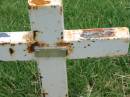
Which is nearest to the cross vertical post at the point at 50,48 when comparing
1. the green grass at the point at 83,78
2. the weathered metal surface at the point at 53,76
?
the weathered metal surface at the point at 53,76

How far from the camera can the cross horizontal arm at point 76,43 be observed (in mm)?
1626

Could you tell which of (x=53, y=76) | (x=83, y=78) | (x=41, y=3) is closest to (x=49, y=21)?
(x=41, y=3)

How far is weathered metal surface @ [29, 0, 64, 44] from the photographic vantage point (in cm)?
153

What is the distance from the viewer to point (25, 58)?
169 cm

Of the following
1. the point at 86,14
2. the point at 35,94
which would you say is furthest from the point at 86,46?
the point at 86,14

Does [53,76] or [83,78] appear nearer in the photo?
[53,76]

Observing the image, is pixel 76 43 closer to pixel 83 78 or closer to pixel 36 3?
pixel 36 3

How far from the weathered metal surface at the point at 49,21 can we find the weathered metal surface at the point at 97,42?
0.06 metres

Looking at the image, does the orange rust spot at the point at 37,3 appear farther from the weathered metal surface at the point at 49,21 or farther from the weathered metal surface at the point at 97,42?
the weathered metal surface at the point at 97,42

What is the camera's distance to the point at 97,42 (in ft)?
5.35

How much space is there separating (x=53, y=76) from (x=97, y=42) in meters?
0.24

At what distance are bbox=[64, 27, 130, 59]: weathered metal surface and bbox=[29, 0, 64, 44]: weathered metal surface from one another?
0.21ft

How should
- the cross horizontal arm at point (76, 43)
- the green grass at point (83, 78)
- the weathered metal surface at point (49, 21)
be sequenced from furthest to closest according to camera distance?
the green grass at point (83, 78) → the cross horizontal arm at point (76, 43) → the weathered metal surface at point (49, 21)

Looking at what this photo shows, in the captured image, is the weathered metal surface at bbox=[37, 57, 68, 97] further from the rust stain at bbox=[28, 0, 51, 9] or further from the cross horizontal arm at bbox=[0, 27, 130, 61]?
the rust stain at bbox=[28, 0, 51, 9]
